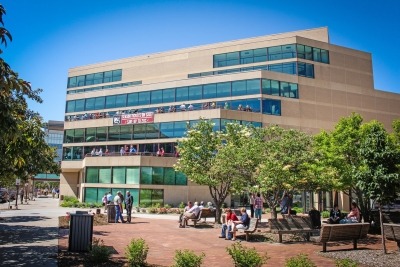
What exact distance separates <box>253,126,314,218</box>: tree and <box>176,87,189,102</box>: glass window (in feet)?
87.9

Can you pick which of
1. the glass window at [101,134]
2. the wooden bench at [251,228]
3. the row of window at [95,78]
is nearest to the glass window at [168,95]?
the glass window at [101,134]

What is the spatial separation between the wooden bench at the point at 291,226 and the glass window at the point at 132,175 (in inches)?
Result: 979

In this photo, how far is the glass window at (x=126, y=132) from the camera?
4555 centimetres

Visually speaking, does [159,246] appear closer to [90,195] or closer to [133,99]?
[90,195]

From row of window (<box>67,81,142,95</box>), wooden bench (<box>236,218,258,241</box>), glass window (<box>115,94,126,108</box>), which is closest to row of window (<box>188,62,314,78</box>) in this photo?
glass window (<box>115,94,126,108</box>)

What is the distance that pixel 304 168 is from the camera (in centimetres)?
1844

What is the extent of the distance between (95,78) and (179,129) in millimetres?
22383

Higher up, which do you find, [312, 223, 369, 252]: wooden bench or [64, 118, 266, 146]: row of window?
[64, 118, 266, 146]: row of window

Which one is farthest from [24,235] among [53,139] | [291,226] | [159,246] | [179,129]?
[53,139]

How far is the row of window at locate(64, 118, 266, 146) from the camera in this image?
4160 centimetres

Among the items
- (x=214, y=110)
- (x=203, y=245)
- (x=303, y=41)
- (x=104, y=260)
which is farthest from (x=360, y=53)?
(x=104, y=260)

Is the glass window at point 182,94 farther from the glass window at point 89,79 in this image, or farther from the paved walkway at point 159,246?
the paved walkway at point 159,246

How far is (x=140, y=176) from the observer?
3747 centimetres

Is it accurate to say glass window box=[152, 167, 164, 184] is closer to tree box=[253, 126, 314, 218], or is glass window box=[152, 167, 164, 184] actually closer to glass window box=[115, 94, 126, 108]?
glass window box=[115, 94, 126, 108]
